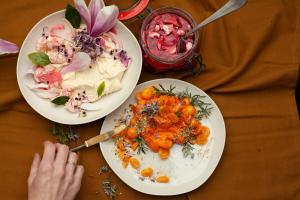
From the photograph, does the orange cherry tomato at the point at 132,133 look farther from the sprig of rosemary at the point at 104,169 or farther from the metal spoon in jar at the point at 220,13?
the metal spoon in jar at the point at 220,13

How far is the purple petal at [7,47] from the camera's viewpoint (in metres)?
0.94

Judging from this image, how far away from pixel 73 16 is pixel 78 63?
0.34 feet

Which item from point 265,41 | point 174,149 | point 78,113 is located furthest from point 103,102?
point 265,41

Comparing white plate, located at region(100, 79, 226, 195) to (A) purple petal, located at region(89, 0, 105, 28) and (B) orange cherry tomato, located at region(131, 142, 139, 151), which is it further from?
(A) purple petal, located at region(89, 0, 105, 28)

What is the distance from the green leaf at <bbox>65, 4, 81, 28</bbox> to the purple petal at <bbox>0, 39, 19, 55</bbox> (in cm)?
14

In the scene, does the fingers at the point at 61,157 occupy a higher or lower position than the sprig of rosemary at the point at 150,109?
lower

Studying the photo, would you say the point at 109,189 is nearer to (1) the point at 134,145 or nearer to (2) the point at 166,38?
(1) the point at 134,145

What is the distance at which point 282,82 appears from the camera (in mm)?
1015

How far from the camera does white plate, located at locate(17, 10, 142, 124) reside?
92cm

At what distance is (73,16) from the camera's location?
3.04 ft

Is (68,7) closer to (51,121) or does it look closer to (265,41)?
(51,121)

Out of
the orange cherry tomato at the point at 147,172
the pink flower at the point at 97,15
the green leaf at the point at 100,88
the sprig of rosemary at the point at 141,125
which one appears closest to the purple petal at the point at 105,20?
the pink flower at the point at 97,15

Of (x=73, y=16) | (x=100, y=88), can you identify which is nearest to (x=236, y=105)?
(x=100, y=88)

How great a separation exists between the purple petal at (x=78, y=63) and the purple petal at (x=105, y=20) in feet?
0.19
